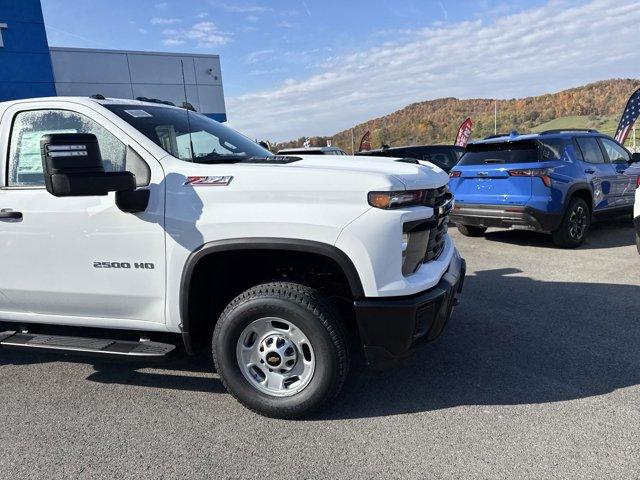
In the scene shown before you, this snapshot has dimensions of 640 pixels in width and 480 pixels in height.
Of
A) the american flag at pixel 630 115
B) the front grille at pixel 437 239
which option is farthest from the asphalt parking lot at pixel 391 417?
the american flag at pixel 630 115

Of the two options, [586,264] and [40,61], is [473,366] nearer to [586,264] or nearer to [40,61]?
[586,264]

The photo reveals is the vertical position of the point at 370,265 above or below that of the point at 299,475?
above

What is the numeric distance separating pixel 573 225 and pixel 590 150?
144 cm

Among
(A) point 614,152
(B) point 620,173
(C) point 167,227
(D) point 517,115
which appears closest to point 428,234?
(C) point 167,227

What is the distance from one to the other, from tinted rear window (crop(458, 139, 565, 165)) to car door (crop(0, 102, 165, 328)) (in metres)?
5.82

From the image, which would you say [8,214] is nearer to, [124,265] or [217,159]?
[124,265]

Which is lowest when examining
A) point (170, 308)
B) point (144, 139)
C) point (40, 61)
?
point (170, 308)

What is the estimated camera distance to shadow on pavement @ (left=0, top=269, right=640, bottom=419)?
3.27 meters

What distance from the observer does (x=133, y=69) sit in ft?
61.6

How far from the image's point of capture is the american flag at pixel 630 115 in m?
15.2

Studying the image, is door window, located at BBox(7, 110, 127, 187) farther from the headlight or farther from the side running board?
the headlight

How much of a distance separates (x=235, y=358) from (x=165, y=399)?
2.35ft

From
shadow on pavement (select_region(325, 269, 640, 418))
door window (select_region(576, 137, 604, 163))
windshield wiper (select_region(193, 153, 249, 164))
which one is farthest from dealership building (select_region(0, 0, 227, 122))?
shadow on pavement (select_region(325, 269, 640, 418))

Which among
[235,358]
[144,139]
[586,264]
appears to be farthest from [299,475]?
[586,264]
